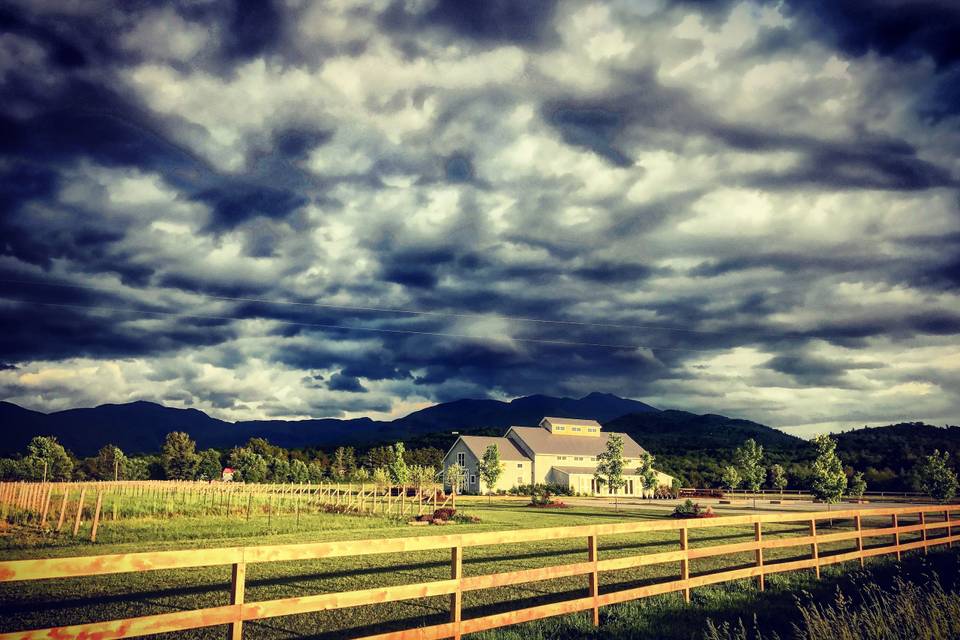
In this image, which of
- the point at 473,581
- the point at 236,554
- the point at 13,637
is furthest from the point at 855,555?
the point at 13,637

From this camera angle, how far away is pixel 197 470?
106 metres

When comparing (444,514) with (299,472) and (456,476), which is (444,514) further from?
Answer: (299,472)

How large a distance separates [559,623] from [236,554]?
577 centimetres

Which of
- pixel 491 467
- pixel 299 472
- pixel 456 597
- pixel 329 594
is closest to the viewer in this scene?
pixel 329 594

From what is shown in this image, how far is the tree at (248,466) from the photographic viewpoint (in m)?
97.1

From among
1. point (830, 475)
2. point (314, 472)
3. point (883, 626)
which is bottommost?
point (314, 472)

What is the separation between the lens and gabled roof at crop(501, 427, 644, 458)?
93.1 meters

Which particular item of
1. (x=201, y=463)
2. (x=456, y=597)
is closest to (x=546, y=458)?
(x=201, y=463)

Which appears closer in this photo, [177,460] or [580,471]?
[580,471]

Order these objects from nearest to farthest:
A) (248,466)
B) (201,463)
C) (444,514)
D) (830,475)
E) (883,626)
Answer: (883,626)
(444,514)
(830,475)
(248,466)
(201,463)

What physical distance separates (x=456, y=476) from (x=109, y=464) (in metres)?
67.6

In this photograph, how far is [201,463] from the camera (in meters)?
107

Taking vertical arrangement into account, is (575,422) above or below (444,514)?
above

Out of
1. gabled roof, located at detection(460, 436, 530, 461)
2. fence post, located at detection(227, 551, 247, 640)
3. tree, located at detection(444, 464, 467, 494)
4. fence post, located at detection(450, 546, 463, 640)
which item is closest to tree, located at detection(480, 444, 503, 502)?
tree, located at detection(444, 464, 467, 494)
